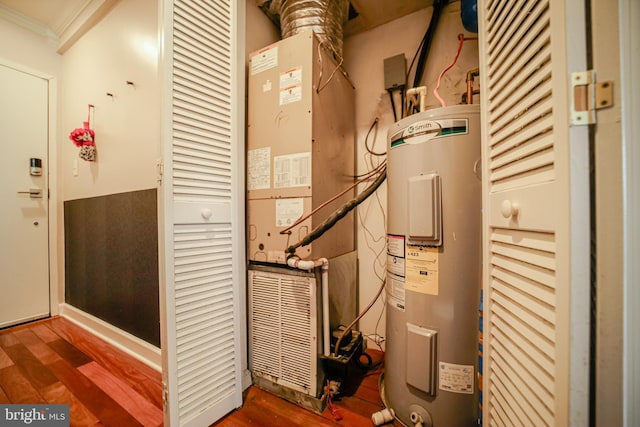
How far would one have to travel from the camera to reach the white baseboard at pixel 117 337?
4.38ft

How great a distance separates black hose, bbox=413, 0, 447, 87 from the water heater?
0.70 meters

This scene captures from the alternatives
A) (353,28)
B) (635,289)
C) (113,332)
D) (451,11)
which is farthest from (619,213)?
(113,332)

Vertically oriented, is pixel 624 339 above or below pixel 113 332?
above

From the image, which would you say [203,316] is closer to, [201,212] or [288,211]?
[201,212]

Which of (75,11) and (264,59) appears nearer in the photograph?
(264,59)

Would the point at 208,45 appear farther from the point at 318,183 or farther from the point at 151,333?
the point at 151,333

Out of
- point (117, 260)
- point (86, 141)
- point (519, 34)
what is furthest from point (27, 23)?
point (519, 34)

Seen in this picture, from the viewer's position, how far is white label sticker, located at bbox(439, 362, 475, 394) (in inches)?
33.6

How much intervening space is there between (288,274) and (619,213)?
41.0 inches

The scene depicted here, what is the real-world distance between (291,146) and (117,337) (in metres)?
1.77

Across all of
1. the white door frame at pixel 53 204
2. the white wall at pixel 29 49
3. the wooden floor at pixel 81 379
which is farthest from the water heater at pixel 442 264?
the white wall at pixel 29 49

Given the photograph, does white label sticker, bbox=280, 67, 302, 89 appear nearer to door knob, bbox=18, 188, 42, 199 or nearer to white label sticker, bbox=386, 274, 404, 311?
white label sticker, bbox=386, 274, 404, 311

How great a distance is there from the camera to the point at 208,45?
1036mm

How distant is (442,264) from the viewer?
0.86 m
